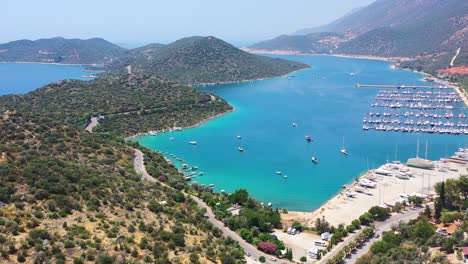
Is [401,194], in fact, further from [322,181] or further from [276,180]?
[276,180]

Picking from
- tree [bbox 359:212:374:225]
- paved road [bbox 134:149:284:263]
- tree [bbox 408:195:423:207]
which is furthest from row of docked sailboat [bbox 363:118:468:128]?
paved road [bbox 134:149:284:263]

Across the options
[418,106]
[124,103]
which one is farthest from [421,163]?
[124,103]

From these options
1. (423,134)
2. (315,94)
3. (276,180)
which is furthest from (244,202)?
(315,94)

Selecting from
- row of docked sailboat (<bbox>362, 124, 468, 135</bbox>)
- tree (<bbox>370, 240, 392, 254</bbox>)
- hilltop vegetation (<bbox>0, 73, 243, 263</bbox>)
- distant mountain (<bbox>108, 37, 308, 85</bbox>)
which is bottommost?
row of docked sailboat (<bbox>362, 124, 468, 135</bbox>)

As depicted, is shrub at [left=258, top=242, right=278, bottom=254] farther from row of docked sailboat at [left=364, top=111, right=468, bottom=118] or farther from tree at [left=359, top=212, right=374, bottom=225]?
row of docked sailboat at [left=364, top=111, right=468, bottom=118]

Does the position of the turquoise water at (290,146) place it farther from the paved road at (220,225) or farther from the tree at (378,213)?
the paved road at (220,225)

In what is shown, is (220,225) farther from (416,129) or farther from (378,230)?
(416,129)
